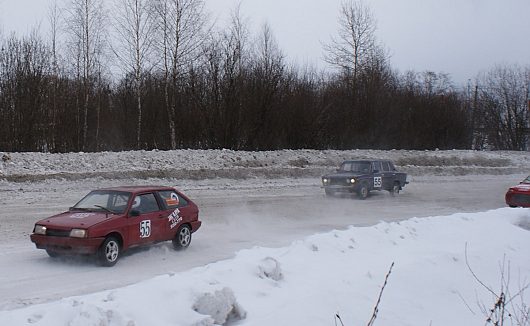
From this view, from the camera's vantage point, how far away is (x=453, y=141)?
47.3 m

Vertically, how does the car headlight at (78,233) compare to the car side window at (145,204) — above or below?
below

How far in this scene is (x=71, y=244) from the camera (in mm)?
9133

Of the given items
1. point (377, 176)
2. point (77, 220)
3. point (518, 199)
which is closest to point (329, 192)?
point (377, 176)

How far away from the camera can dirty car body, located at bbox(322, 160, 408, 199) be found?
70.0ft

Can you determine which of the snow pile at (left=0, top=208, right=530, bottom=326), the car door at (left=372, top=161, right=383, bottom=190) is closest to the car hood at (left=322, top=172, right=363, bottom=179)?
the car door at (left=372, top=161, right=383, bottom=190)

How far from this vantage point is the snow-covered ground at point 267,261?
5855 mm

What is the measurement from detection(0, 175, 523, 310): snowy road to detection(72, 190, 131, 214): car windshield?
3.30 feet

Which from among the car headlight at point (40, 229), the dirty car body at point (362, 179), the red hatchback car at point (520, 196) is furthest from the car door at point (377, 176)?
the car headlight at point (40, 229)

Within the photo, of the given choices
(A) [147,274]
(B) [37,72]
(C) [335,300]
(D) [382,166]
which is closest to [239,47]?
(B) [37,72]

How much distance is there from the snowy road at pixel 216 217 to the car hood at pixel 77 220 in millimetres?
755

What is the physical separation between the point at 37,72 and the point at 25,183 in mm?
9624

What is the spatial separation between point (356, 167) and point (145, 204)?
13.3 meters

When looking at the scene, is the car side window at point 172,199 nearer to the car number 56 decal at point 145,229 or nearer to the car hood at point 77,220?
the car number 56 decal at point 145,229

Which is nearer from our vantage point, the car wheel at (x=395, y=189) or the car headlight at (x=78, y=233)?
the car headlight at (x=78, y=233)
